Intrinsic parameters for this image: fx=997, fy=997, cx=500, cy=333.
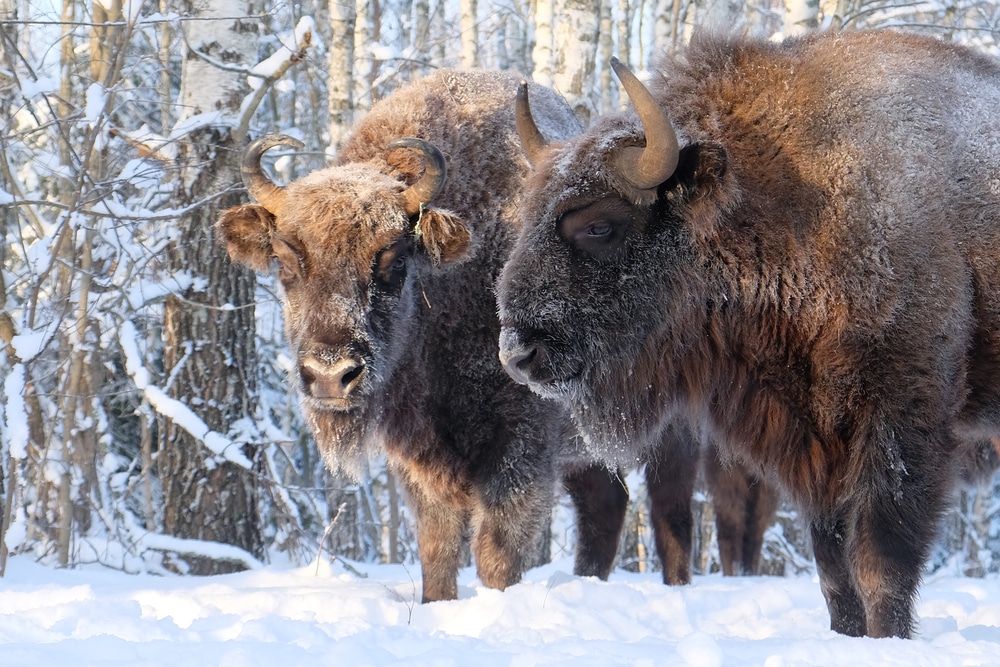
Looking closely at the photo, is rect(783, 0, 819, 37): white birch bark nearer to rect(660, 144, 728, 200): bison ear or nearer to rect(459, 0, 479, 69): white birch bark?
rect(459, 0, 479, 69): white birch bark

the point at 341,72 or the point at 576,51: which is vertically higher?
the point at 341,72

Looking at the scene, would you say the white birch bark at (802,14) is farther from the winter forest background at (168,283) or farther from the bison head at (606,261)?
the bison head at (606,261)

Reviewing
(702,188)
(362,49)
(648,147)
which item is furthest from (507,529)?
(362,49)

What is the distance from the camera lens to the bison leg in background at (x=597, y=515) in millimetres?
6438

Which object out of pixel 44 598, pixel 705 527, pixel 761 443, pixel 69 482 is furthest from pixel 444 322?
pixel 705 527

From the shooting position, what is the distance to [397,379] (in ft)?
16.7

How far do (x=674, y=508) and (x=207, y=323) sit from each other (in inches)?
133

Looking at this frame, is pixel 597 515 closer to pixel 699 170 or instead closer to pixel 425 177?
pixel 425 177

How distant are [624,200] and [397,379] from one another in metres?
1.77

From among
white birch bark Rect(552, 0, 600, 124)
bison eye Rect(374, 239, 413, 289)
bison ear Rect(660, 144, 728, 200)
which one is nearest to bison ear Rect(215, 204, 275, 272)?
bison eye Rect(374, 239, 413, 289)

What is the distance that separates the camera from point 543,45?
8.34 metres

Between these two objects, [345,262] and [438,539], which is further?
[438,539]

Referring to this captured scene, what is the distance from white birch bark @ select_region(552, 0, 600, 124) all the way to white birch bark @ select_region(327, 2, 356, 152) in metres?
2.67

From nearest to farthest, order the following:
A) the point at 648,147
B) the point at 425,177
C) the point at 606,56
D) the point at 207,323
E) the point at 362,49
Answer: the point at 648,147 < the point at 425,177 < the point at 207,323 < the point at 606,56 < the point at 362,49
